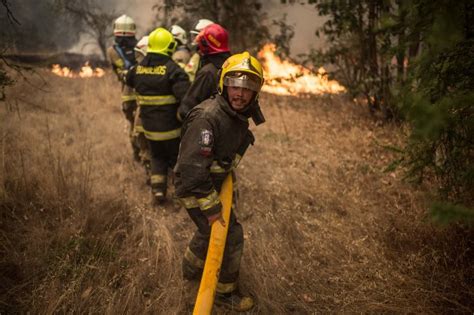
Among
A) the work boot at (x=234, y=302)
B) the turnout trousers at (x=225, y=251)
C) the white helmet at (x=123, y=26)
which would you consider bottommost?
the work boot at (x=234, y=302)

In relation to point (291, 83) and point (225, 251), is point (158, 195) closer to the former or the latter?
point (225, 251)

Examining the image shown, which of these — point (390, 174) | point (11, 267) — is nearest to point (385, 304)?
Answer: point (390, 174)

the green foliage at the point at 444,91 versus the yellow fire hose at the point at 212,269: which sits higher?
the green foliage at the point at 444,91

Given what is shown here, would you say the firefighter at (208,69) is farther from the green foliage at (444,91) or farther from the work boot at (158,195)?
the green foliage at (444,91)

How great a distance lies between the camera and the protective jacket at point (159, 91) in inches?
165

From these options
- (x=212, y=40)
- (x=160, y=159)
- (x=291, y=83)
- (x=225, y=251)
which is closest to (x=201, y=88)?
(x=212, y=40)

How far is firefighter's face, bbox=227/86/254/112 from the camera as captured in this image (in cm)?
258

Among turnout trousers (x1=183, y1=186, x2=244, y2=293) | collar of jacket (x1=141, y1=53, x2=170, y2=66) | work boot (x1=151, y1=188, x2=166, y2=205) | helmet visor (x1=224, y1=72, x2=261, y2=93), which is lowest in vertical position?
work boot (x1=151, y1=188, x2=166, y2=205)

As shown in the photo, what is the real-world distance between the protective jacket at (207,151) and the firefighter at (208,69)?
4.14 ft

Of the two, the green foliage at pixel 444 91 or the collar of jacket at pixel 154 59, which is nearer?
the green foliage at pixel 444 91

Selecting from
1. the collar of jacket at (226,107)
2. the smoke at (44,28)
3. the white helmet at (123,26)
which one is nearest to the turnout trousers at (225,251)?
the collar of jacket at (226,107)

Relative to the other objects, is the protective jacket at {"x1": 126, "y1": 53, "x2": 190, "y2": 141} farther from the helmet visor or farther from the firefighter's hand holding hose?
the firefighter's hand holding hose

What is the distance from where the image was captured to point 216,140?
103 inches

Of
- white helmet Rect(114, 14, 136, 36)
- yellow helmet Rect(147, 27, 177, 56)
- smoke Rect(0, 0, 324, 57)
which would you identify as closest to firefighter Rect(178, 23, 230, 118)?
yellow helmet Rect(147, 27, 177, 56)
